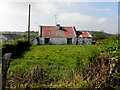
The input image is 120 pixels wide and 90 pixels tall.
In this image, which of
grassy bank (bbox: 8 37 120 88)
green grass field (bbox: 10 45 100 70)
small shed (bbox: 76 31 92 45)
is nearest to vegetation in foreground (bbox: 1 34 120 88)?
grassy bank (bbox: 8 37 120 88)

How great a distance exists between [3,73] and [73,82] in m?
1.74

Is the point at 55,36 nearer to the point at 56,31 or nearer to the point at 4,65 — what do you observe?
the point at 56,31

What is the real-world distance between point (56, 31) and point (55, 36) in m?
1.32

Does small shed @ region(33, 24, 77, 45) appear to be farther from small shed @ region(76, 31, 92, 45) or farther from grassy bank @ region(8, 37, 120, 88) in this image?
grassy bank @ region(8, 37, 120, 88)

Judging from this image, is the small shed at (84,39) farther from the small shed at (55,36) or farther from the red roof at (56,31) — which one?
the red roof at (56,31)

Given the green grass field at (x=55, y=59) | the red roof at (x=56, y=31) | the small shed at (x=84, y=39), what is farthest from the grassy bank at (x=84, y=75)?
the small shed at (x=84, y=39)

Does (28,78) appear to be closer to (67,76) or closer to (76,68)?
(67,76)

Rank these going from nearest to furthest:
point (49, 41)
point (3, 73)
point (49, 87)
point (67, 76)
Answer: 1. point (3, 73)
2. point (49, 87)
3. point (67, 76)
4. point (49, 41)

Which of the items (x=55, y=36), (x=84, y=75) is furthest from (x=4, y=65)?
(x=55, y=36)

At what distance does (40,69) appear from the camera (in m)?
4.18

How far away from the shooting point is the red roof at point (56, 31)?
24.7 metres

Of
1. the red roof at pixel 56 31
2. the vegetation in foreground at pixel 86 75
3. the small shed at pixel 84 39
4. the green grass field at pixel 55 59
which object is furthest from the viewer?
the small shed at pixel 84 39

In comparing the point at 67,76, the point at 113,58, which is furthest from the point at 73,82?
the point at 113,58

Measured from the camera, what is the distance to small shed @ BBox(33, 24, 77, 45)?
955 inches
